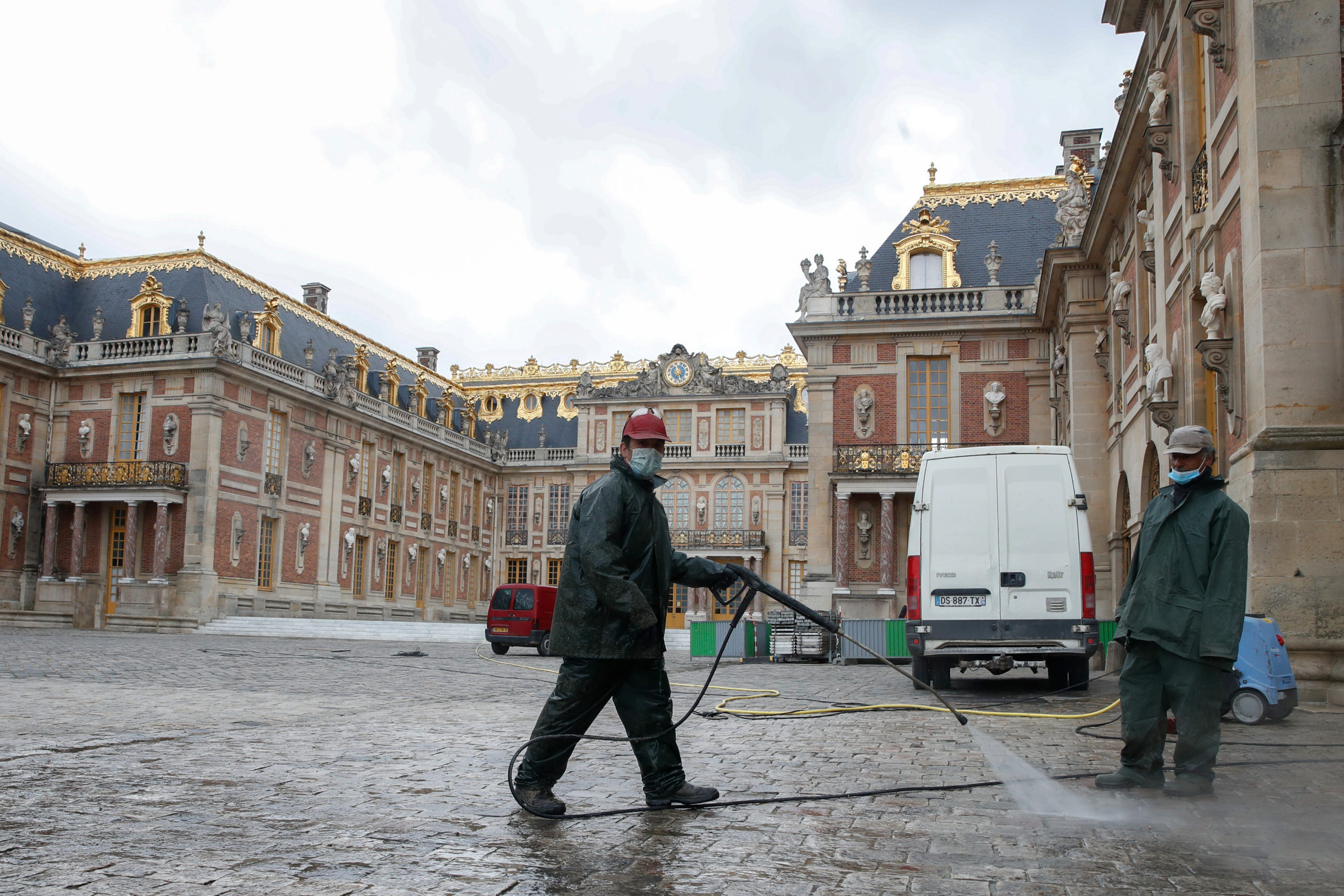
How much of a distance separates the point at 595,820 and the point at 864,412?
2408 centimetres

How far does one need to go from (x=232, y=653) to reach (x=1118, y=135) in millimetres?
16565

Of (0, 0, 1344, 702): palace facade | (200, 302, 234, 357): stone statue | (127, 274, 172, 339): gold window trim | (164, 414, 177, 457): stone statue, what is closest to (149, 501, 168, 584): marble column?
(0, 0, 1344, 702): palace facade

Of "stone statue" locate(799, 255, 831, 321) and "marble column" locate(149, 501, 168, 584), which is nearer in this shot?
"stone statue" locate(799, 255, 831, 321)

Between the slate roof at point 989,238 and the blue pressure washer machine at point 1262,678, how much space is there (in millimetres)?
20947

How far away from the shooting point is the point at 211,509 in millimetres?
34844

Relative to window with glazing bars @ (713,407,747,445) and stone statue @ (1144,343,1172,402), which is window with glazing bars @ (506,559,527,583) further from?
stone statue @ (1144,343,1172,402)

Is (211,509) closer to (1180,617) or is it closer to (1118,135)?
(1118,135)

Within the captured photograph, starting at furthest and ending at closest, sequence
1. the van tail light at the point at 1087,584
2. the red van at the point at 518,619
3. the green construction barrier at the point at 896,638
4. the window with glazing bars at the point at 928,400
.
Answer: the window with glazing bars at the point at 928,400 → the red van at the point at 518,619 → the green construction barrier at the point at 896,638 → the van tail light at the point at 1087,584

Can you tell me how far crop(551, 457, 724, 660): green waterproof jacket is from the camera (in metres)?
4.88

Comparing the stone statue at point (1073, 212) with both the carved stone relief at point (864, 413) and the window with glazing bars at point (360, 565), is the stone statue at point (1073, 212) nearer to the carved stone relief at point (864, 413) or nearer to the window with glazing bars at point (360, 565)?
the carved stone relief at point (864, 413)

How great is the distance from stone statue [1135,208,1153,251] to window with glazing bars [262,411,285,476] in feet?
96.3

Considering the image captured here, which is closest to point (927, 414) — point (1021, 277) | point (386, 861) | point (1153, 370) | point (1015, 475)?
point (1021, 277)

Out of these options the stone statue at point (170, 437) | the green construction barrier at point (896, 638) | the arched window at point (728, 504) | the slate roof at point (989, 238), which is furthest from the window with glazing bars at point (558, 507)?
the green construction barrier at point (896, 638)

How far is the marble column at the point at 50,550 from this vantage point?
116 ft
